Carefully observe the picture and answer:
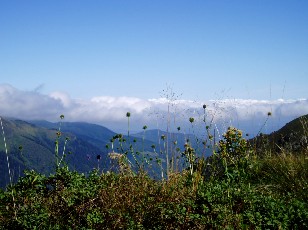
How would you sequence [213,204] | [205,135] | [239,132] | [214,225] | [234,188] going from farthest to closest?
[205,135], [239,132], [234,188], [213,204], [214,225]

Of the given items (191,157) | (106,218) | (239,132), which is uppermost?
(239,132)

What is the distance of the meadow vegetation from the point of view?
5.95 metres

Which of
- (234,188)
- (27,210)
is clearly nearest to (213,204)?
(234,188)

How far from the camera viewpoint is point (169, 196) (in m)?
6.93

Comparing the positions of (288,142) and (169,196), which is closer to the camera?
(169,196)

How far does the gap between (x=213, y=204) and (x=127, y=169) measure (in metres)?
3.17

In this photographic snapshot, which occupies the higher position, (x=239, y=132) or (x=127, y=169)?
(x=239, y=132)

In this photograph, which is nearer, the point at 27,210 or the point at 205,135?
the point at 27,210

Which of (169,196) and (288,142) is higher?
(169,196)

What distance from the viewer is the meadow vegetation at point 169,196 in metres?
5.95

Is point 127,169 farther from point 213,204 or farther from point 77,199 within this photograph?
point 213,204

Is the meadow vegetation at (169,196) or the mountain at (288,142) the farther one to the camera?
the mountain at (288,142)

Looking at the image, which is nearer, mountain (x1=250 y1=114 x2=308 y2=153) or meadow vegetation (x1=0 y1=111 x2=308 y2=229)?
meadow vegetation (x1=0 y1=111 x2=308 y2=229)

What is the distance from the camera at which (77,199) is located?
7.20 meters
